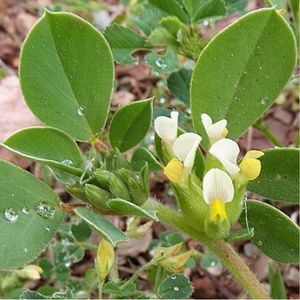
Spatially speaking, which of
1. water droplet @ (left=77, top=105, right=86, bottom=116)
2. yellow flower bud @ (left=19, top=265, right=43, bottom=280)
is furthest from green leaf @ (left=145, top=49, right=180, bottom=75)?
yellow flower bud @ (left=19, top=265, right=43, bottom=280)

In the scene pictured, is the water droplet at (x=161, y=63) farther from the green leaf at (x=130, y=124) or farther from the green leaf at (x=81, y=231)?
the green leaf at (x=81, y=231)

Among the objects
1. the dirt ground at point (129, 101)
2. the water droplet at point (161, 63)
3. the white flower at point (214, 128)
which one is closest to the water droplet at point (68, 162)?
the white flower at point (214, 128)

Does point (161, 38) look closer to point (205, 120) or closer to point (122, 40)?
point (122, 40)

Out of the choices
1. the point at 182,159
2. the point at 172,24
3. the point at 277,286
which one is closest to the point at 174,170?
the point at 182,159

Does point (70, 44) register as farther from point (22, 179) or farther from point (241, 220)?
point (241, 220)

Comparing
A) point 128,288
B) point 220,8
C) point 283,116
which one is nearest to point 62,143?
point 128,288

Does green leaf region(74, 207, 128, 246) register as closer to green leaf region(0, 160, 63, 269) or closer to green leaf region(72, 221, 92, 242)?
green leaf region(0, 160, 63, 269)
